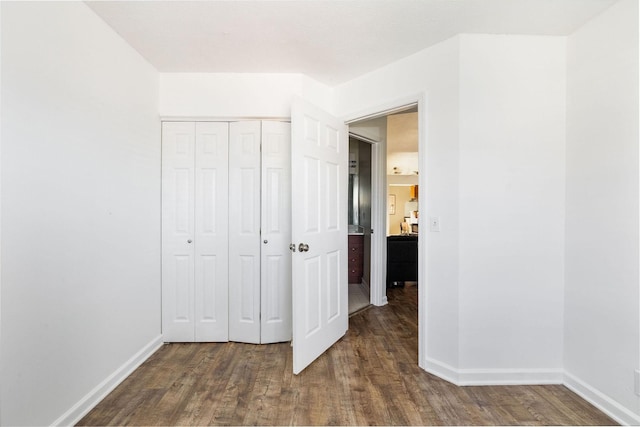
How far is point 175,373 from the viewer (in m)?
2.03

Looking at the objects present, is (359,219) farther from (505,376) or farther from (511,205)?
(505,376)

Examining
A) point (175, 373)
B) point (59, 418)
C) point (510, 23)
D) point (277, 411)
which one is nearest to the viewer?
point (59, 418)

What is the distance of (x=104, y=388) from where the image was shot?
179 centimetres

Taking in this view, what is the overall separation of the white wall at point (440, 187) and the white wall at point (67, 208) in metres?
2.10

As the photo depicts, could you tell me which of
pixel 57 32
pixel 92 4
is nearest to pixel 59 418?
pixel 57 32

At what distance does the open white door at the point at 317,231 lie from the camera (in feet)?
6.64

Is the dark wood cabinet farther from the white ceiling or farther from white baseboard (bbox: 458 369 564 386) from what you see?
the white ceiling

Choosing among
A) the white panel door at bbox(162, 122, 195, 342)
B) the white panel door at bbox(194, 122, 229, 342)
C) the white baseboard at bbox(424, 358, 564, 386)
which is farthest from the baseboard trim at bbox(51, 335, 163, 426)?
the white baseboard at bbox(424, 358, 564, 386)

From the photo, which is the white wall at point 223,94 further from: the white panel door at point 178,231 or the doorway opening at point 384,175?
the doorway opening at point 384,175

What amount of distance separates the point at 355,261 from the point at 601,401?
122 inches

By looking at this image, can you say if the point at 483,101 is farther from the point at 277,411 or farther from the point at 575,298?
the point at 277,411

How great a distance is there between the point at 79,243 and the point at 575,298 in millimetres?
3070

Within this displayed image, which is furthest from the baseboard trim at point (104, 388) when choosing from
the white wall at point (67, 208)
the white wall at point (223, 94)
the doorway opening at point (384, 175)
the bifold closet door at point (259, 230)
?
the doorway opening at point (384, 175)

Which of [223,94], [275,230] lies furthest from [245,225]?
[223,94]
